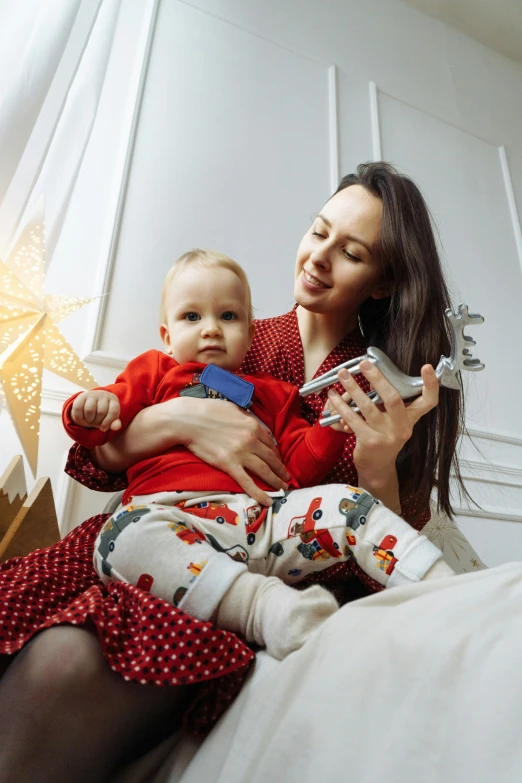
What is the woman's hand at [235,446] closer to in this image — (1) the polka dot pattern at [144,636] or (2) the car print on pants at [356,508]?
(2) the car print on pants at [356,508]

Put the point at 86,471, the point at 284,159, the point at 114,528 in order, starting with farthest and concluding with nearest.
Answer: the point at 284,159 < the point at 86,471 < the point at 114,528

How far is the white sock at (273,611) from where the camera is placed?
0.51 m

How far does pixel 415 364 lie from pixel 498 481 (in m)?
1.09

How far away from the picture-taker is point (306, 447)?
0.89m

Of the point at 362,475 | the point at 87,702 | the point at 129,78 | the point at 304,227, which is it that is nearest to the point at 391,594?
the point at 87,702

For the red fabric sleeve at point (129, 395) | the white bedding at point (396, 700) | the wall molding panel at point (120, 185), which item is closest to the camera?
the white bedding at point (396, 700)

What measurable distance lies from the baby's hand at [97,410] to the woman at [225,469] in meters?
0.05

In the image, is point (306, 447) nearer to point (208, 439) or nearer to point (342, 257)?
point (208, 439)

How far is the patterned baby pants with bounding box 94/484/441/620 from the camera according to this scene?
0.60m

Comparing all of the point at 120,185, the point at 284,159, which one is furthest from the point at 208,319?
the point at 284,159

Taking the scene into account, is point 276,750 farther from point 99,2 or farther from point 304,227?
point 304,227

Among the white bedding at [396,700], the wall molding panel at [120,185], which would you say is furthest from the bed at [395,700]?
the wall molding panel at [120,185]

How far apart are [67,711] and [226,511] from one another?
0.30 m

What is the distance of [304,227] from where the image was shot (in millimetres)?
1853
